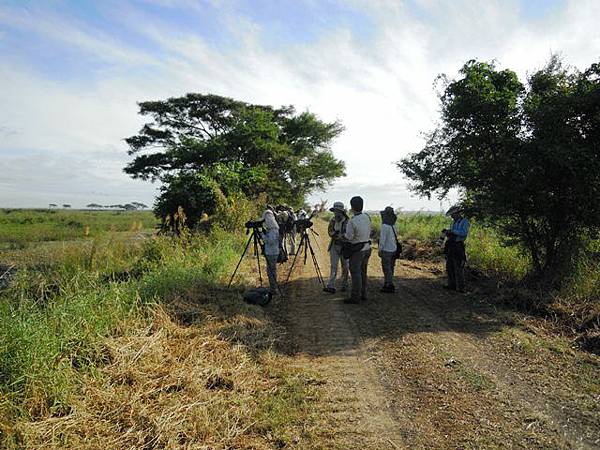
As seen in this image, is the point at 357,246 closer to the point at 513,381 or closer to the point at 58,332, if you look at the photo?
the point at 513,381

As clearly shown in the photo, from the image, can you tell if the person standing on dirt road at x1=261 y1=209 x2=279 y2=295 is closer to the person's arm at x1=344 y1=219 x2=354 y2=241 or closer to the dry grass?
the person's arm at x1=344 y1=219 x2=354 y2=241

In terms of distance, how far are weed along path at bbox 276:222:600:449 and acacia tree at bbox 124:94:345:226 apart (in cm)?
877

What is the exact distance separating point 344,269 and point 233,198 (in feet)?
26.7

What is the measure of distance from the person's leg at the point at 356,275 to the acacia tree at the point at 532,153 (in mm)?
3261

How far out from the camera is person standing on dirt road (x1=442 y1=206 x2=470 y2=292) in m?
8.43

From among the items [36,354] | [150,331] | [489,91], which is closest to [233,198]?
[489,91]

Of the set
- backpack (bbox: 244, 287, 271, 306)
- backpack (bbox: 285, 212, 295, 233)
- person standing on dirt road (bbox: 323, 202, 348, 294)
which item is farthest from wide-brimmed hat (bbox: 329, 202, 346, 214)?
backpack (bbox: 285, 212, 295, 233)

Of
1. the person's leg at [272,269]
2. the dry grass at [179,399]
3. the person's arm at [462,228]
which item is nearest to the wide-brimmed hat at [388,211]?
the person's arm at [462,228]

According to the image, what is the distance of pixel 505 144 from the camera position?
8273 mm

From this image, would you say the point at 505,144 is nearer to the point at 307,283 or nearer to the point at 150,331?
the point at 307,283

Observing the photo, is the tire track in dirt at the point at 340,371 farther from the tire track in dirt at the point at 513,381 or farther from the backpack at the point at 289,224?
the backpack at the point at 289,224

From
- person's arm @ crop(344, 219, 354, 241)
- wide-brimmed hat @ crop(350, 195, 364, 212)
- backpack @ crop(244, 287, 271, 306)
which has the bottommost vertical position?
backpack @ crop(244, 287, 271, 306)

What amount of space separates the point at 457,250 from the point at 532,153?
94.6 inches

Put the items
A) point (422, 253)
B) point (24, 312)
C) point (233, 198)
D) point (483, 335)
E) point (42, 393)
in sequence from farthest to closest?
1. point (233, 198)
2. point (422, 253)
3. point (483, 335)
4. point (24, 312)
5. point (42, 393)
